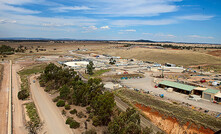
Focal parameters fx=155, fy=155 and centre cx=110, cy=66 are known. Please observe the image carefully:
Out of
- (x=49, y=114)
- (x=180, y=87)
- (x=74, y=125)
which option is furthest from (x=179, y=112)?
(x=49, y=114)

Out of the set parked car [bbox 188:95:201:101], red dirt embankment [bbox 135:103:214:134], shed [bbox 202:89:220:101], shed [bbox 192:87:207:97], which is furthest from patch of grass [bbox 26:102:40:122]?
shed [bbox 192:87:207:97]

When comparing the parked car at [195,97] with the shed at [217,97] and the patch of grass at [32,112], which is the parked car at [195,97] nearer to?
the shed at [217,97]

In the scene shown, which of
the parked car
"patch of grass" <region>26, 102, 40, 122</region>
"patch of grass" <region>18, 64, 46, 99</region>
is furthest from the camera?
"patch of grass" <region>18, 64, 46, 99</region>

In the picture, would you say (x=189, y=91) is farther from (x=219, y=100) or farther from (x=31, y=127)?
(x=31, y=127)

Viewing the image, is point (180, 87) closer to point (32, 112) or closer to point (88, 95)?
point (88, 95)

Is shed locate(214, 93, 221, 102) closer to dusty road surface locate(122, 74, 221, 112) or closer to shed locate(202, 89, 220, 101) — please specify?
shed locate(202, 89, 220, 101)

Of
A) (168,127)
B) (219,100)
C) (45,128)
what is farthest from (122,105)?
(219,100)
